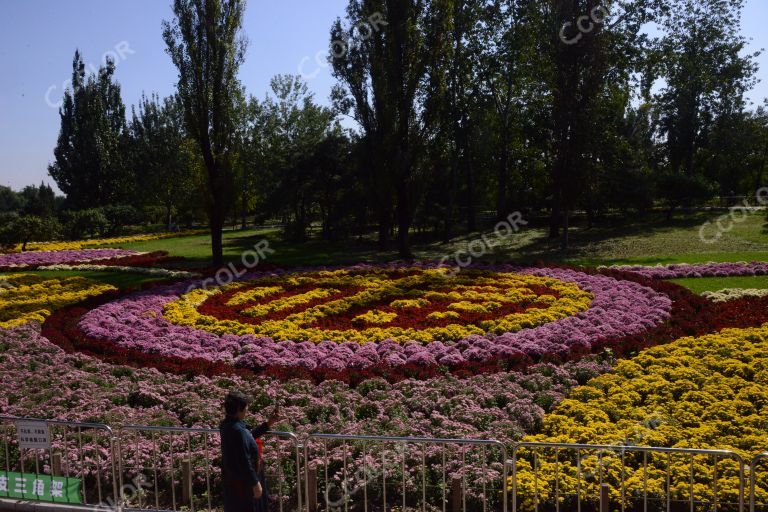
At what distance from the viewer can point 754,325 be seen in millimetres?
10438

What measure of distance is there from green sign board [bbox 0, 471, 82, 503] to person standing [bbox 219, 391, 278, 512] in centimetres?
182

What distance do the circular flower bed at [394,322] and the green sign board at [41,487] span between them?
3.99 m

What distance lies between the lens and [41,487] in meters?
5.34

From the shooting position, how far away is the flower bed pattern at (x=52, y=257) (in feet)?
76.3

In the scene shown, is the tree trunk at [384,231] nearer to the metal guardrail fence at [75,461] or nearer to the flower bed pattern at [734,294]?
the flower bed pattern at [734,294]

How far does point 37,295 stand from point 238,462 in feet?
45.7

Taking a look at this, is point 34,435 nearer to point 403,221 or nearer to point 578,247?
point 403,221

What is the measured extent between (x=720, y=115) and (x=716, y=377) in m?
41.5

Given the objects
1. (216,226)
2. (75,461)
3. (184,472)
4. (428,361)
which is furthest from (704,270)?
(75,461)

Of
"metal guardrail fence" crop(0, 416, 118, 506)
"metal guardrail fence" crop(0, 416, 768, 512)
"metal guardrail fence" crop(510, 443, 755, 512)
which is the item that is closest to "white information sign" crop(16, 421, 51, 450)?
"metal guardrail fence" crop(0, 416, 768, 512)

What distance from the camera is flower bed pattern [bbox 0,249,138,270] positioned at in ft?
76.3

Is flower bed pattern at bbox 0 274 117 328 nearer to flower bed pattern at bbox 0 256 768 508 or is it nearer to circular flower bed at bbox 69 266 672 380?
flower bed pattern at bbox 0 256 768 508

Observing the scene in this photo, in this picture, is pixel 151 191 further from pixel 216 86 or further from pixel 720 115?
pixel 720 115

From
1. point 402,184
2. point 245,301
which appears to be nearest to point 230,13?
point 402,184
